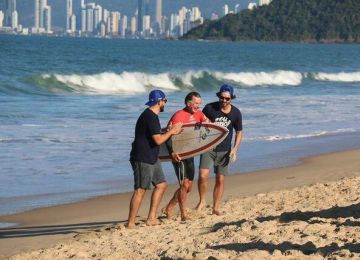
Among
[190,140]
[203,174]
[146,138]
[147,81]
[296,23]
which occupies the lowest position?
[296,23]

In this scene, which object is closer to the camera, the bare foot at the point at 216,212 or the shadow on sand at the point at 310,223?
the shadow on sand at the point at 310,223

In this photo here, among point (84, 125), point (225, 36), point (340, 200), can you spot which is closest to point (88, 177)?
point (340, 200)

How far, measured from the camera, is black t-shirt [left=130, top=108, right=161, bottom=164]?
30.4 feet

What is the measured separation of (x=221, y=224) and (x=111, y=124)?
11.3 m

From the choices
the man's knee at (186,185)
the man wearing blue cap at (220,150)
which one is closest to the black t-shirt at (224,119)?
the man wearing blue cap at (220,150)

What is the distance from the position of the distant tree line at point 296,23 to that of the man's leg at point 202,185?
17058cm

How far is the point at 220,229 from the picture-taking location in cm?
898

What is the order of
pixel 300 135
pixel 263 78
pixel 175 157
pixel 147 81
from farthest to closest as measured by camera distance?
pixel 263 78
pixel 147 81
pixel 300 135
pixel 175 157

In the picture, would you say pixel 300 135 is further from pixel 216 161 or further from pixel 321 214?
pixel 321 214

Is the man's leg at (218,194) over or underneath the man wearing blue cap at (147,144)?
underneath

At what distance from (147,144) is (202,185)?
1.33m

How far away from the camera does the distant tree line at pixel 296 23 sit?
17988 centimetres

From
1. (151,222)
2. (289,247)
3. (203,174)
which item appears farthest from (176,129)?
(289,247)

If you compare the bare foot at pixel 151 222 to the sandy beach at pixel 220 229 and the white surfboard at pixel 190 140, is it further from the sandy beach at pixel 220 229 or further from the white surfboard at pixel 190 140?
the white surfboard at pixel 190 140
